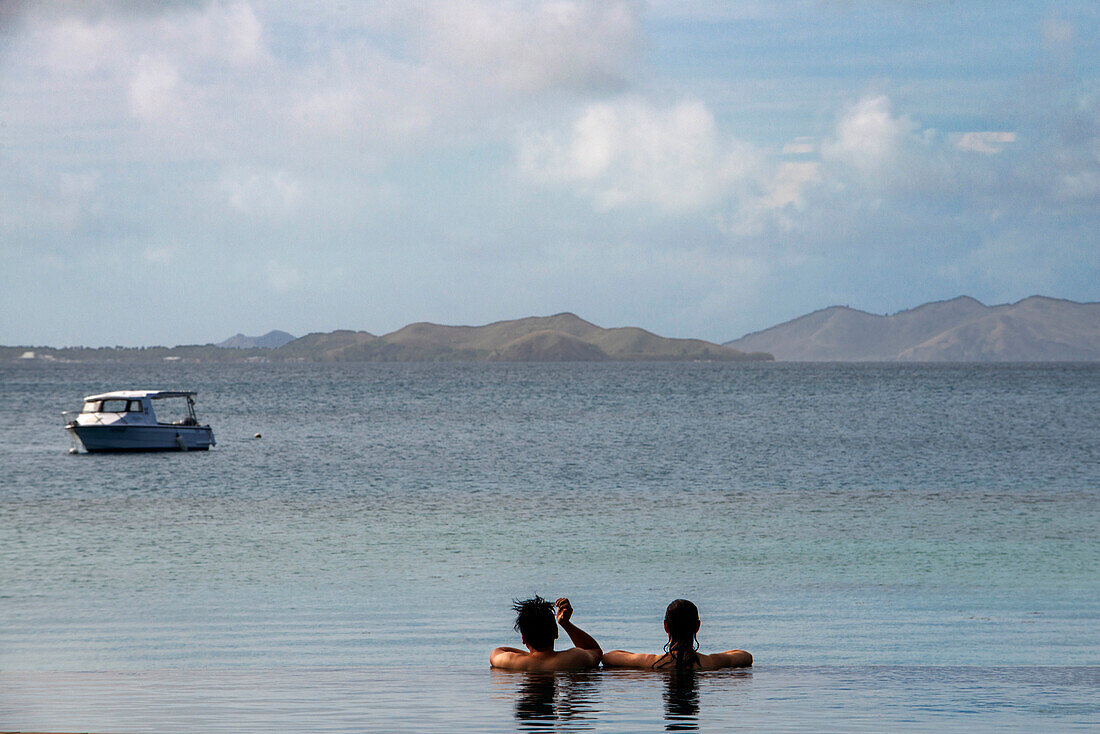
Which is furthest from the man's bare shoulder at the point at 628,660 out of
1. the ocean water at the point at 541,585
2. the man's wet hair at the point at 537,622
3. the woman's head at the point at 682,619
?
the man's wet hair at the point at 537,622

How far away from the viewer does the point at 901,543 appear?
27281 mm

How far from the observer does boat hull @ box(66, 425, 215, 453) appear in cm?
6012

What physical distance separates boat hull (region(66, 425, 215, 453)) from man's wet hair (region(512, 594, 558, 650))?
176ft

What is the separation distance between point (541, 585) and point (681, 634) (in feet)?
33.9

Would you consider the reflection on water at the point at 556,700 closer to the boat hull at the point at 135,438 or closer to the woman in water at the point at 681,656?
the woman in water at the point at 681,656

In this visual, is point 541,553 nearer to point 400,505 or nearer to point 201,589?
point 201,589

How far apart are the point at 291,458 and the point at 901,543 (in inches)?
1493

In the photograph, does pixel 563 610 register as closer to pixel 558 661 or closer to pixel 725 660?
pixel 558 661

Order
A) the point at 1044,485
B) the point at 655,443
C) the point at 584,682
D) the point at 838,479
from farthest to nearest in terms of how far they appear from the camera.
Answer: the point at 655,443
the point at 838,479
the point at 1044,485
the point at 584,682

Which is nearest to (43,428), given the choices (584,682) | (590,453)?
(590,453)

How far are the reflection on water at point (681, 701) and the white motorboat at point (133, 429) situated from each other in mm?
50879

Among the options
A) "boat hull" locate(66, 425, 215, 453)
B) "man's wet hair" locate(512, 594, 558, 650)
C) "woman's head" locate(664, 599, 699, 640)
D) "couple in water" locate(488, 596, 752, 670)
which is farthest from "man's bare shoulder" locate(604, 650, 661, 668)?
"boat hull" locate(66, 425, 215, 453)

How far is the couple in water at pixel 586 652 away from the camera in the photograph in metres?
11.7

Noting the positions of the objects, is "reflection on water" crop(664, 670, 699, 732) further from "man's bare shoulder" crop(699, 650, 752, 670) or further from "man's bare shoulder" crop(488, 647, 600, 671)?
"man's bare shoulder" crop(488, 647, 600, 671)
